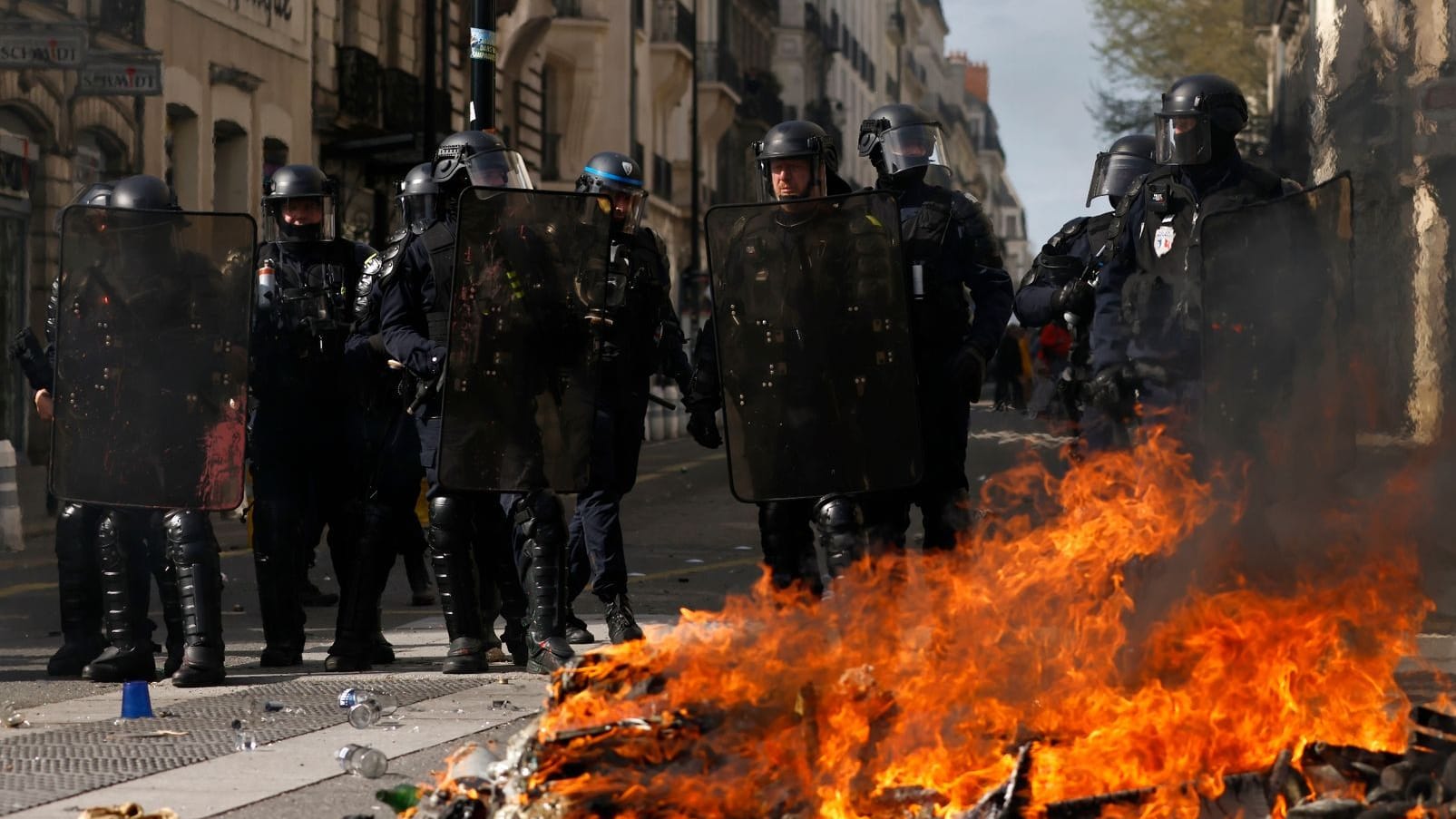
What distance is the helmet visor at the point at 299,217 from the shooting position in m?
7.66

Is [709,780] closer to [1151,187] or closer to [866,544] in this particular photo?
[866,544]

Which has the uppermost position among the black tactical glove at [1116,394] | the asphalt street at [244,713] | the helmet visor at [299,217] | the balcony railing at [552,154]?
the balcony railing at [552,154]

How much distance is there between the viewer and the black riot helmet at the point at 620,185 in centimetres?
757

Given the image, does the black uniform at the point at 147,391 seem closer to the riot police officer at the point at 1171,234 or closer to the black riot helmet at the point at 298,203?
the black riot helmet at the point at 298,203

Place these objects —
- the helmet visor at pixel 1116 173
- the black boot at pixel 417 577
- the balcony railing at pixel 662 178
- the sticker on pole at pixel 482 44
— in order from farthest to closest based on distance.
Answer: the balcony railing at pixel 662 178 < the sticker on pole at pixel 482 44 < the helmet visor at pixel 1116 173 < the black boot at pixel 417 577

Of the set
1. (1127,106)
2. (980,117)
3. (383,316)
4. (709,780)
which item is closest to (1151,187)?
(383,316)

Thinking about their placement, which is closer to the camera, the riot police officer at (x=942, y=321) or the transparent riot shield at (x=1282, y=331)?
the transparent riot shield at (x=1282, y=331)

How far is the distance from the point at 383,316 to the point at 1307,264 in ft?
9.62

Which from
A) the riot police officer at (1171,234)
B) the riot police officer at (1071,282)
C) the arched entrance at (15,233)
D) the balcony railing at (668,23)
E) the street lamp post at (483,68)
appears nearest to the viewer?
the riot police officer at (1171,234)

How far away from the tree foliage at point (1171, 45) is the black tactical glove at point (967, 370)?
2876 cm

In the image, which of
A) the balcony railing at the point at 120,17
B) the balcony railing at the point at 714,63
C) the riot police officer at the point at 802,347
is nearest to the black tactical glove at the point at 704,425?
the riot police officer at the point at 802,347

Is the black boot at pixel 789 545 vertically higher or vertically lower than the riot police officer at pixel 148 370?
lower

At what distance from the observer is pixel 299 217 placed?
768 centimetres

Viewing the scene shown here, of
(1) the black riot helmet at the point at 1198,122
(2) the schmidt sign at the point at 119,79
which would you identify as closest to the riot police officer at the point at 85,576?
(1) the black riot helmet at the point at 1198,122
